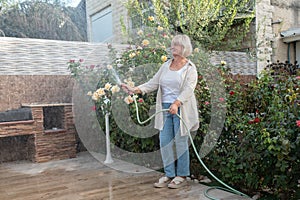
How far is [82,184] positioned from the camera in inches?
117

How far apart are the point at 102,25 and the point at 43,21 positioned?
181 centimetres

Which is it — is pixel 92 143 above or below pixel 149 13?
below

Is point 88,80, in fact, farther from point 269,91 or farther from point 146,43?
point 269,91

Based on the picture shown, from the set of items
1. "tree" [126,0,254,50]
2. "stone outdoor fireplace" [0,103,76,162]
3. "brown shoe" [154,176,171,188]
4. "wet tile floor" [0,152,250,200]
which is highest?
"tree" [126,0,254,50]

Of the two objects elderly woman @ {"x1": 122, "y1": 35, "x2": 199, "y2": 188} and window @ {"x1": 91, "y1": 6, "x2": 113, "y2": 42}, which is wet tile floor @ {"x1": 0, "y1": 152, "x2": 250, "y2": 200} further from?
window @ {"x1": 91, "y1": 6, "x2": 113, "y2": 42}

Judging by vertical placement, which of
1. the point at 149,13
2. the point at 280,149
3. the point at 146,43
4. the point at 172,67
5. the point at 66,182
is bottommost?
the point at 66,182

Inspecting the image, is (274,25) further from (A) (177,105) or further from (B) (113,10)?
(A) (177,105)

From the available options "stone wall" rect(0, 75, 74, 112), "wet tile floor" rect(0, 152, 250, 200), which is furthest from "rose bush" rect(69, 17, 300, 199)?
"stone wall" rect(0, 75, 74, 112)

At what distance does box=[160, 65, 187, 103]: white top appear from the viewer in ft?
9.10

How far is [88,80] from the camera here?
160 inches

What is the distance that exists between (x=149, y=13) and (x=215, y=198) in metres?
4.57

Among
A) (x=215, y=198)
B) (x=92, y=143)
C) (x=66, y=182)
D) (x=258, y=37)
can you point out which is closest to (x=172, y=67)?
(x=215, y=198)

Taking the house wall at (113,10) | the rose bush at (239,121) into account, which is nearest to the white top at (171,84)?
the rose bush at (239,121)

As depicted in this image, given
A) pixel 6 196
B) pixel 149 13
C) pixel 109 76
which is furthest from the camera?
pixel 149 13
